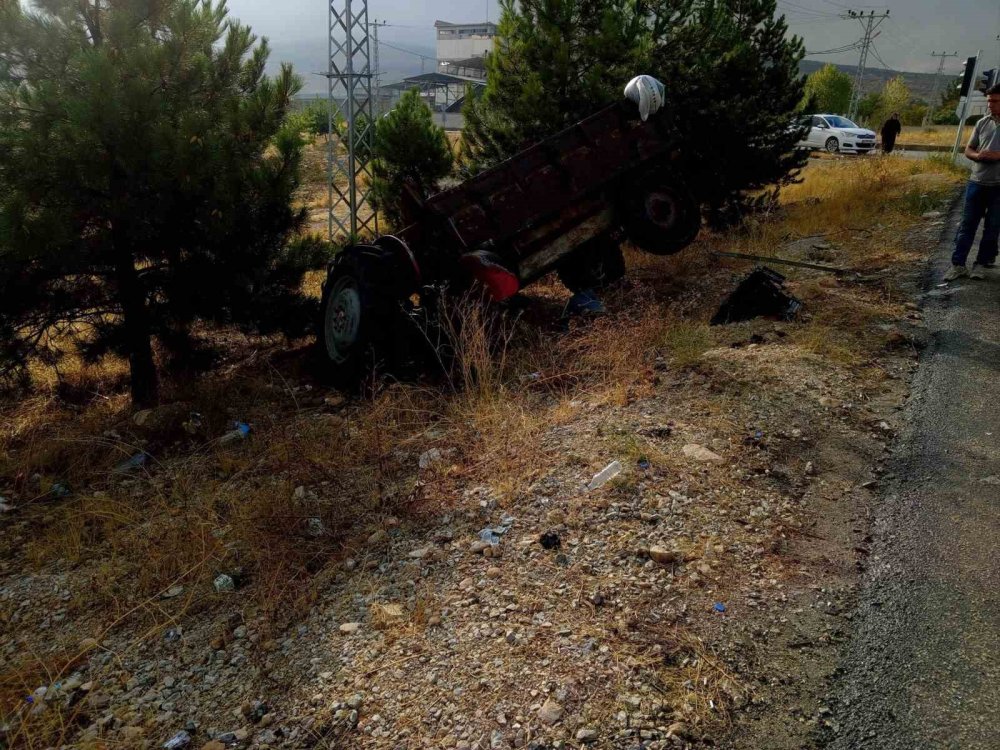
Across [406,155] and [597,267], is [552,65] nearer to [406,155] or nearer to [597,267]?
[406,155]

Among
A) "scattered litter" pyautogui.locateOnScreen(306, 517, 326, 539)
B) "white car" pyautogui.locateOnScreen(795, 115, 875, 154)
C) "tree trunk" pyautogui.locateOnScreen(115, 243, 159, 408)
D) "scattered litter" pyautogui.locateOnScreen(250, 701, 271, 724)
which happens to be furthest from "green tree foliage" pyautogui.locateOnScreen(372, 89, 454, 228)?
"white car" pyautogui.locateOnScreen(795, 115, 875, 154)

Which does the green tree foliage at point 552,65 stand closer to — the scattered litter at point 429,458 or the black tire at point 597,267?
the black tire at point 597,267

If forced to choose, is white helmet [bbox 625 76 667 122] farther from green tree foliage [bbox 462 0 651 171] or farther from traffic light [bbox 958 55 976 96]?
traffic light [bbox 958 55 976 96]

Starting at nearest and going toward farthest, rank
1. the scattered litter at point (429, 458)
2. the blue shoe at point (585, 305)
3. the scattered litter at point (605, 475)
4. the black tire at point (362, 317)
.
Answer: the scattered litter at point (605, 475) → the scattered litter at point (429, 458) → the black tire at point (362, 317) → the blue shoe at point (585, 305)

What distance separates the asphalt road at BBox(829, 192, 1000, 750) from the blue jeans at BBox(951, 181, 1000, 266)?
2.07 m

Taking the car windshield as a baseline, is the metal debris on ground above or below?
above

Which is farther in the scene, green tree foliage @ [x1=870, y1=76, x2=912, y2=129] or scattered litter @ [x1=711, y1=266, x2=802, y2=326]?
green tree foliage @ [x1=870, y1=76, x2=912, y2=129]

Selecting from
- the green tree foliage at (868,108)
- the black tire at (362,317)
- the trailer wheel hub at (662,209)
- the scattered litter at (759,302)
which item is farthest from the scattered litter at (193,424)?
the green tree foliage at (868,108)

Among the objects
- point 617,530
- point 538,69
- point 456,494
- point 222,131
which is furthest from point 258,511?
point 538,69

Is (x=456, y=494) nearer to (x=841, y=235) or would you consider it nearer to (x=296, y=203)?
(x=296, y=203)

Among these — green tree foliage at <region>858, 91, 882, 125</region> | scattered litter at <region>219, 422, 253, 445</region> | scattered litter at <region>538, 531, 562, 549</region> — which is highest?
scattered litter at <region>538, 531, 562, 549</region>

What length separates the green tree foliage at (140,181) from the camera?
5.34 m

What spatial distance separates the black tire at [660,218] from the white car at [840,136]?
20.5 m

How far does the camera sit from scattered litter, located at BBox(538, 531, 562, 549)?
367 cm
